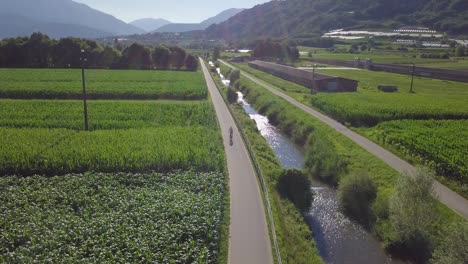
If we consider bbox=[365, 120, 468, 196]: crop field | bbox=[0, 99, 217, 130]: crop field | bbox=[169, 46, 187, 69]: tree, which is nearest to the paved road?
bbox=[365, 120, 468, 196]: crop field

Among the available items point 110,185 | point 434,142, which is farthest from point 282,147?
point 110,185

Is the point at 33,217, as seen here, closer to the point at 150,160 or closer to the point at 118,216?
the point at 118,216

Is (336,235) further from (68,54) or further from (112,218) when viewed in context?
(68,54)

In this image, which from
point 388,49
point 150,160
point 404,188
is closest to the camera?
point 404,188

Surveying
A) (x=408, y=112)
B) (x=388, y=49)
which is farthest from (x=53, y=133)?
(x=388, y=49)

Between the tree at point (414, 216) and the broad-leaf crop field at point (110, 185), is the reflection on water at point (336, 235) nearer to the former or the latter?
the tree at point (414, 216)

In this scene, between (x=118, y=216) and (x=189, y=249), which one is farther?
(x=118, y=216)

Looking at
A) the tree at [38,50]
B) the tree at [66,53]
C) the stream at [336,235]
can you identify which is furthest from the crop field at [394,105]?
the tree at [38,50]
